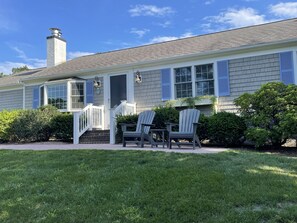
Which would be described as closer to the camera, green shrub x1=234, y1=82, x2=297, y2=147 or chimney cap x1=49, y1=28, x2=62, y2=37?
green shrub x1=234, y1=82, x2=297, y2=147

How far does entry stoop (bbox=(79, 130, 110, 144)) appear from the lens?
394 inches

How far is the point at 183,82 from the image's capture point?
10750 mm

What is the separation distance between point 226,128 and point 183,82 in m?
3.38

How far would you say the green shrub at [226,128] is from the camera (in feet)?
25.6

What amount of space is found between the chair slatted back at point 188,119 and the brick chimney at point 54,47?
1011 cm

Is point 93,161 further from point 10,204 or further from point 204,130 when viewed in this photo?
point 204,130

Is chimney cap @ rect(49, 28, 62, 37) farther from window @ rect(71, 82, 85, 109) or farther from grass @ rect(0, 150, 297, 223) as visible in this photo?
grass @ rect(0, 150, 297, 223)

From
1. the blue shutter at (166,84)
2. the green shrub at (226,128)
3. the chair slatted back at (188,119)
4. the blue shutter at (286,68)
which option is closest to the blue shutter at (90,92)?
the blue shutter at (166,84)

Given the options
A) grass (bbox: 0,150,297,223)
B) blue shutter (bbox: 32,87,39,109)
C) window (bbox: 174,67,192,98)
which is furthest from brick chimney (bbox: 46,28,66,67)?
grass (bbox: 0,150,297,223)

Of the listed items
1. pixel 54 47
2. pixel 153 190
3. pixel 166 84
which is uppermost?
pixel 54 47

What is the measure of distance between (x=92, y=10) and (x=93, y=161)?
11639 mm

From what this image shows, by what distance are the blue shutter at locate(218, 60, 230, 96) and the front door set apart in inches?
154

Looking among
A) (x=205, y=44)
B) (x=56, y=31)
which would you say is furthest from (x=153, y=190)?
(x=56, y=31)

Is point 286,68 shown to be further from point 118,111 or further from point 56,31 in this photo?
point 56,31
